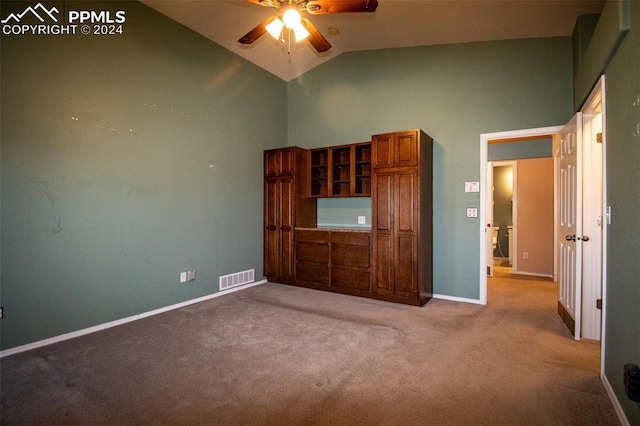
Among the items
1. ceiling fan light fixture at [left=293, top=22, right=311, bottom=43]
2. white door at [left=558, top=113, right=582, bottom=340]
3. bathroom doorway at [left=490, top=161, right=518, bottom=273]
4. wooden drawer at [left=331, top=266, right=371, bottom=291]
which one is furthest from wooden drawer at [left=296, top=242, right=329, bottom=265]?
bathroom doorway at [left=490, top=161, right=518, bottom=273]

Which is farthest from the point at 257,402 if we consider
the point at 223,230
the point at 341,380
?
the point at 223,230

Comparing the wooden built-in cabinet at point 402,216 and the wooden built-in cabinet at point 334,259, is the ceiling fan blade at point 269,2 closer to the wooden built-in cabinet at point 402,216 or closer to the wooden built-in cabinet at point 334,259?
the wooden built-in cabinet at point 402,216

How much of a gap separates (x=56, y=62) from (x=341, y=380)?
3.66 metres

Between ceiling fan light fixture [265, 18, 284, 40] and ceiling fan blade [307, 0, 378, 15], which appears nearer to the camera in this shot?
ceiling fan blade [307, 0, 378, 15]

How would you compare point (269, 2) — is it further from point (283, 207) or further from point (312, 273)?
point (312, 273)

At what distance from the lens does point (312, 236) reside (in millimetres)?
4535

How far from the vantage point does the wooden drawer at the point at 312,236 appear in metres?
4.43

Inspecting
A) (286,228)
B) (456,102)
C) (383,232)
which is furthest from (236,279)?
(456,102)

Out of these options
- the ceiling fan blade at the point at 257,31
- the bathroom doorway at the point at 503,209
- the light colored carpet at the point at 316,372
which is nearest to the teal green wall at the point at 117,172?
the light colored carpet at the point at 316,372

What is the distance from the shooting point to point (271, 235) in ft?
16.1

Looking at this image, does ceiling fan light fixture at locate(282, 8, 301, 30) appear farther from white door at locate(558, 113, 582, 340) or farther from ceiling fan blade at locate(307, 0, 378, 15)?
white door at locate(558, 113, 582, 340)

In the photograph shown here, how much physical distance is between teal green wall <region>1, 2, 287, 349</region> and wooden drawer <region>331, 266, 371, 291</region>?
140 cm

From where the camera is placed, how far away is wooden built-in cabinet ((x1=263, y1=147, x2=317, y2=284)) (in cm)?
471

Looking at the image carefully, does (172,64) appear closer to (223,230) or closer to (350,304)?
(223,230)
